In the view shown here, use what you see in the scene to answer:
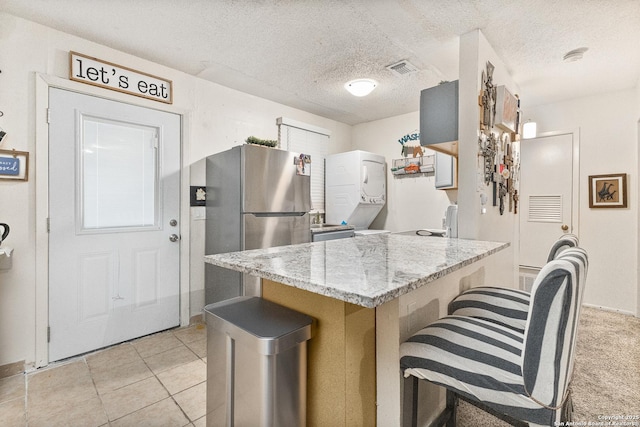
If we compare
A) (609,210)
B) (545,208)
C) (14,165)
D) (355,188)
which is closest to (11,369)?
(14,165)

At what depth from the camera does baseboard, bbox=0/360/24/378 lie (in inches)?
83.4

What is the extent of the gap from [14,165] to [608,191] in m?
5.69

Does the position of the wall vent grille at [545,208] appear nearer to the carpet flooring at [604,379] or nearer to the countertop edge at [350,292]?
the carpet flooring at [604,379]

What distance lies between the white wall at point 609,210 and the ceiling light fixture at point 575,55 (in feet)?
4.04

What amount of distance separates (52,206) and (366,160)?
342cm

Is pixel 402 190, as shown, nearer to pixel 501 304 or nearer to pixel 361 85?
pixel 361 85

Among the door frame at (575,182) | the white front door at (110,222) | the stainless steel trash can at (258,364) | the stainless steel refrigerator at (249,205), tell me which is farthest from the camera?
the door frame at (575,182)

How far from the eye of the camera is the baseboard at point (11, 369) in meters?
2.12

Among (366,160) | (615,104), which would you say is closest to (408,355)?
(366,160)

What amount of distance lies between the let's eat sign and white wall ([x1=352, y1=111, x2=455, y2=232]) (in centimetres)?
296

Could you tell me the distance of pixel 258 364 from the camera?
1.07 metres

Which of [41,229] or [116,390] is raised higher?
[41,229]

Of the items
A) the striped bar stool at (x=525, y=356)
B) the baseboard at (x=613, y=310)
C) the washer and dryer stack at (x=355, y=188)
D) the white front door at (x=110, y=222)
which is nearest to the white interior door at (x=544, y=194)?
the baseboard at (x=613, y=310)

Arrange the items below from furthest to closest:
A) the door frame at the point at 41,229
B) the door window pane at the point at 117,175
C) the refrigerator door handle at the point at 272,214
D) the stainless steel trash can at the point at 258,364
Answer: the refrigerator door handle at the point at 272,214 < the door window pane at the point at 117,175 < the door frame at the point at 41,229 < the stainless steel trash can at the point at 258,364
